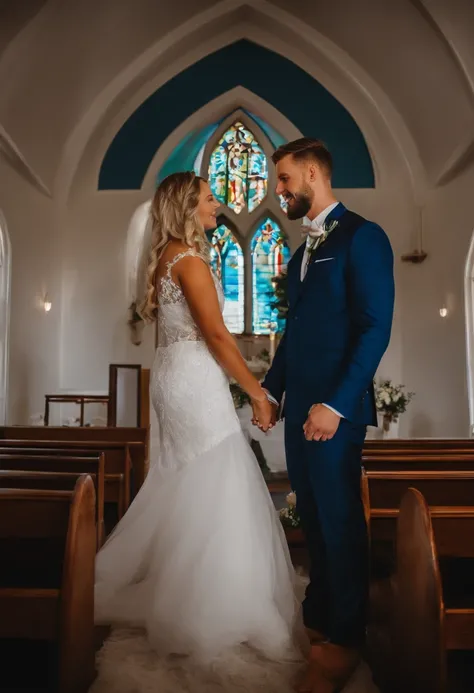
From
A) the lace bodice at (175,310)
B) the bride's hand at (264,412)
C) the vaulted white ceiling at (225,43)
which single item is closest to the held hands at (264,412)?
the bride's hand at (264,412)

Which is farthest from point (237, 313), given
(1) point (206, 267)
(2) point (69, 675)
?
(2) point (69, 675)

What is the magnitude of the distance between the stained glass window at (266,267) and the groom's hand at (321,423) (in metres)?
8.87

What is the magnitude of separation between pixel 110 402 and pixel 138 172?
452 centimetres

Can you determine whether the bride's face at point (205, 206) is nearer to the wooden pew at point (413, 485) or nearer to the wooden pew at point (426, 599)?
the wooden pew at point (413, 485)

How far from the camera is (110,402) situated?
798 cm

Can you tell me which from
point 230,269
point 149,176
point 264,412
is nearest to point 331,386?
point 264,412

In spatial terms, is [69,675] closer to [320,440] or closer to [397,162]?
[320,440]

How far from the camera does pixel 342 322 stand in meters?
2.22

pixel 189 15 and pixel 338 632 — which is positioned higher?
pixel 189 15

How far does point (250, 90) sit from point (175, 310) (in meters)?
9.17

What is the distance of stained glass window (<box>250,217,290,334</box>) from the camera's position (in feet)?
36.4

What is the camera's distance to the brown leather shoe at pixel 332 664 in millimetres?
2076

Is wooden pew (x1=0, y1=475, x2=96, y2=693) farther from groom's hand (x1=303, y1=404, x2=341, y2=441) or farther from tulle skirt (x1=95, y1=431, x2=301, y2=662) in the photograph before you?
groom's hand (x1=303, y1=404, x2=341, y2=441)

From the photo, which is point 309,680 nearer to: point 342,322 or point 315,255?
point 342,322
